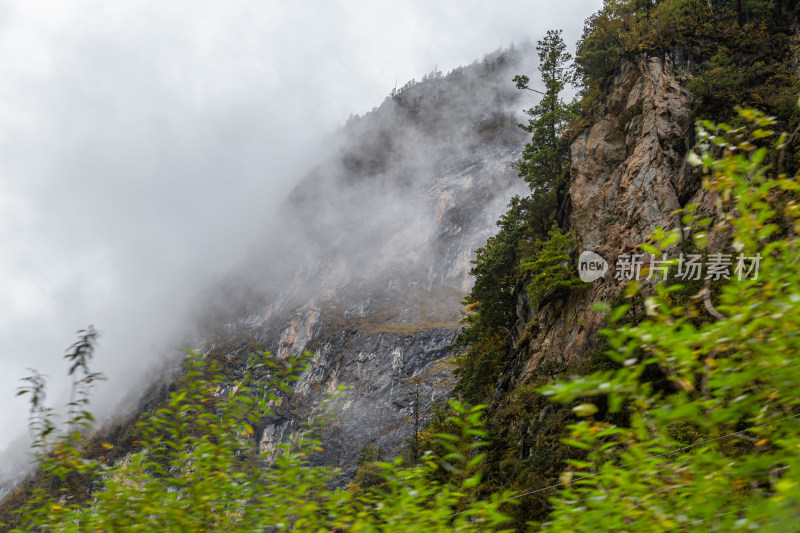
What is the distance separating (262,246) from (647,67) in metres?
140

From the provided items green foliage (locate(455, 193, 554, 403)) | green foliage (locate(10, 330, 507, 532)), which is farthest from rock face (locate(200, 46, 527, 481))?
green foliage (locate(10, 330, 507, 532))

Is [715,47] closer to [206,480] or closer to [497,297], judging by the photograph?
[497,297]

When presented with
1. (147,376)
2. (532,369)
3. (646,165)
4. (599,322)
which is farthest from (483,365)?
(147,376)

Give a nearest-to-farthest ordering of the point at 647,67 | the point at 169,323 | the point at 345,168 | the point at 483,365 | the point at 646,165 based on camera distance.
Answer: the point at 646,165 → the point at 647,67 → the point at 483,365 → the point at 169,323 → the point at 345,168

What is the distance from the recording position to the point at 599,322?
533 inches

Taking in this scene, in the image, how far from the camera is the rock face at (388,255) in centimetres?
7838

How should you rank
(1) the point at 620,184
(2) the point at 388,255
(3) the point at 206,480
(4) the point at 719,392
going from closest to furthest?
(4) the point at 719,392 → (3) the point at 206,480 → (1) the point at 620,184 → (2) the point at 388,255

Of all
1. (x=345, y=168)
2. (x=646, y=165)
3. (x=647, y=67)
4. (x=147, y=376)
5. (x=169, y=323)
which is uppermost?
(x=345, y=168)

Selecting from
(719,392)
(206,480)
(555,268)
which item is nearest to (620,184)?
(555,268)

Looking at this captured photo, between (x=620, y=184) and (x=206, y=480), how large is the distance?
1665cm

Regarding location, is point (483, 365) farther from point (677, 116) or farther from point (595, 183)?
point (677, 116)

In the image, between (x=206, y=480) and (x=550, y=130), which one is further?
(x=550, y=130)

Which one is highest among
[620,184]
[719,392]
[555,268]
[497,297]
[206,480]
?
[620,184]

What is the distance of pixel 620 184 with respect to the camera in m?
16.2
